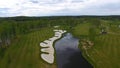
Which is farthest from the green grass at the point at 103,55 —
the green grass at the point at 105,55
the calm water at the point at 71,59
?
the calm water at the point at 71,59

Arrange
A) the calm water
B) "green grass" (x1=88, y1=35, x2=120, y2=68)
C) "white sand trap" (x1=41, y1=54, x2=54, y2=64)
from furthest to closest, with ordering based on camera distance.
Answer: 1. "white sand trap" (x1=41, y1=54, x2=54, y2=64)
2. the calm water
3. "green grass" (x1=88, y1=35, x2=120, y2=68)

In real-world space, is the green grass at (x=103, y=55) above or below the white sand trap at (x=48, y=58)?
above

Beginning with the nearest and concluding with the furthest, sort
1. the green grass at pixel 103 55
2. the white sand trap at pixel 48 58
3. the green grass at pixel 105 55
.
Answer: the green grass at pixel 105 55 < the green grass at pixel 103 55 < the white sand trap at pixel 48 58

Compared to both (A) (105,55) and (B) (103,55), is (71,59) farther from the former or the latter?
(A) (105,55)

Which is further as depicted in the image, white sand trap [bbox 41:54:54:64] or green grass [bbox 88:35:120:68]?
white sand trap [bbox 41:54:54:64]

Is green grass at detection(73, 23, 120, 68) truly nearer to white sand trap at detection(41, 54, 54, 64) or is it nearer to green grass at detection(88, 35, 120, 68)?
green grass at detection(88, 35, 120, 68)

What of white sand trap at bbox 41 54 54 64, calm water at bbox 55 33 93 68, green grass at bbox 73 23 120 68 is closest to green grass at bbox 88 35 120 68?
green grass at bbox 73 23 120 68

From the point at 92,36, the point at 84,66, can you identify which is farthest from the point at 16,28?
the point at 84,66

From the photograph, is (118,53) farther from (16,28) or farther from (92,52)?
(16,28)

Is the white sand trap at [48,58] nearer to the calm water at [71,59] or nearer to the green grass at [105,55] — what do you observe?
the calm water at [71,59]

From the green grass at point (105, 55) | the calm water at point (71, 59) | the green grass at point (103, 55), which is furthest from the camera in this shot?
the calm water at point (71, 59)

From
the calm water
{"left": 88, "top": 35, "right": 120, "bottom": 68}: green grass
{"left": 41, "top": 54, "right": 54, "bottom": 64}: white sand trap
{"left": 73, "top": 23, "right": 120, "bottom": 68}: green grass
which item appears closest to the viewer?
{"left": 88, "top": 35, "right": 120, "bottom": 68}: green grass

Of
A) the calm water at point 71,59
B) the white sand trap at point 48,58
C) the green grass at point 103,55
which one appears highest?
the green grass at point 103,55
